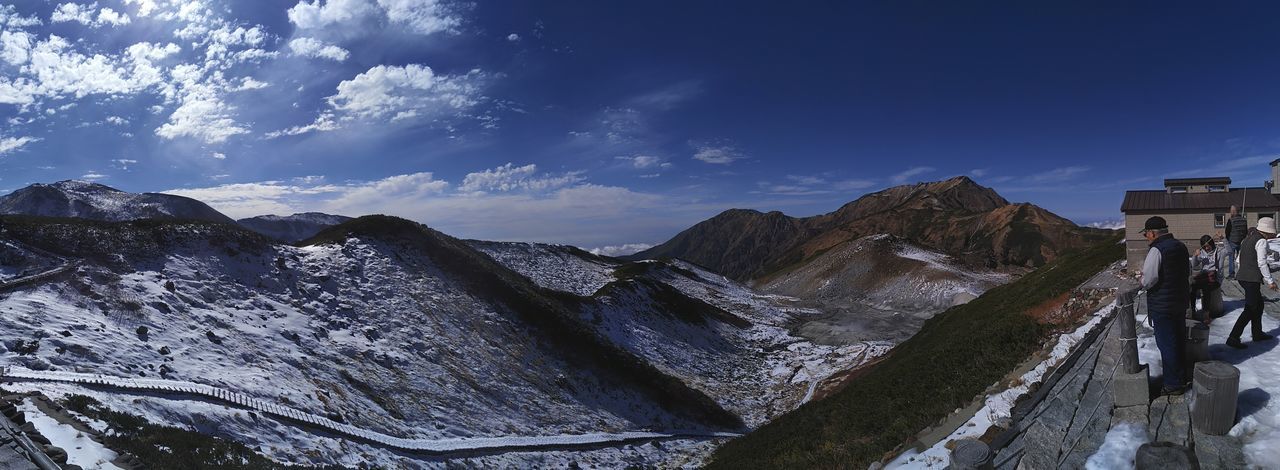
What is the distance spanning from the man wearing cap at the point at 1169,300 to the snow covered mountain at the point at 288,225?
6077 inches

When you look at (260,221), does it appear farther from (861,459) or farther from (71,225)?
(861,459)

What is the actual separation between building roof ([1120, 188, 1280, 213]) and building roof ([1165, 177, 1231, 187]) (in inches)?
55.3

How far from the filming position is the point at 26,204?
348 ft

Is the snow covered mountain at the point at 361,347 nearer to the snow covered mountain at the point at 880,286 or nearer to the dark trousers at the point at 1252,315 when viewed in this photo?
the snow covered mountain at the point at 880,286

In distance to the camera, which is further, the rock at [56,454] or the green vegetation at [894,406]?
the green vegetation at [894,406]

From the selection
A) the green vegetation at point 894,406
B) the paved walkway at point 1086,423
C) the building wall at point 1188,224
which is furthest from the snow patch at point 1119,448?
the building wall at point 1188,224

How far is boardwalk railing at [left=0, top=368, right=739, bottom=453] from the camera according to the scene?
47.2 ft

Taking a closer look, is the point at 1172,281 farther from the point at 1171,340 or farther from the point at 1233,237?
the point at 1233,237

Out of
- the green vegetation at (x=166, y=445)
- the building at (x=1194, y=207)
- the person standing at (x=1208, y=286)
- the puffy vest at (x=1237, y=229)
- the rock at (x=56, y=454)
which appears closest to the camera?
the rock at (x=56, y=454)

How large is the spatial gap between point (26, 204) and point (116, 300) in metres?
132

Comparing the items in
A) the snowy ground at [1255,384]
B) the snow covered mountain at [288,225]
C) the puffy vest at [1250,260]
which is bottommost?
the snowy ground at [1255,384]

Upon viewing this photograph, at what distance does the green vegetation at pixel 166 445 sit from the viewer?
36.9ft

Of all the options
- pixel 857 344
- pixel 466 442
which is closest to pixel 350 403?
pixel 466 442

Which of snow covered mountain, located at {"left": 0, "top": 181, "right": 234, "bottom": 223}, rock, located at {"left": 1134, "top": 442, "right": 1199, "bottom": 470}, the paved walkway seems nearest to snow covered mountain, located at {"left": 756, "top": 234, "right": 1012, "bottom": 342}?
the paved walkway
